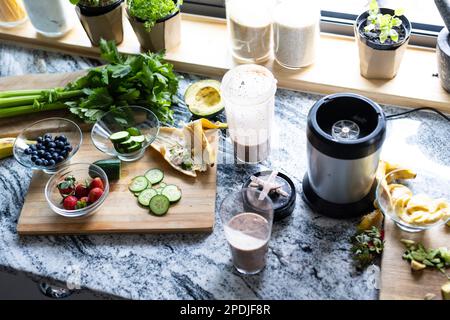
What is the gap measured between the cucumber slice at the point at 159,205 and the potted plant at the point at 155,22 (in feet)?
1.45

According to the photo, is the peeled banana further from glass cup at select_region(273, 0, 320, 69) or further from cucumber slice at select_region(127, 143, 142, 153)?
glass cup at select_region(273, 0, 320, 69)

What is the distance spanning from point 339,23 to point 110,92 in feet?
2.04

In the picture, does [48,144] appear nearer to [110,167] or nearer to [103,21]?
[110,167]

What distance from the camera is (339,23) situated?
1.47 metres

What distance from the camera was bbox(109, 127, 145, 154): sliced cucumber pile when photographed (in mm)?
1226

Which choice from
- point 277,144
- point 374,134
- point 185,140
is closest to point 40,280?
point 185,140

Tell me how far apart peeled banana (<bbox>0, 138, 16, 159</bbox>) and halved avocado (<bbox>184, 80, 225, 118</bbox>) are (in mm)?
413

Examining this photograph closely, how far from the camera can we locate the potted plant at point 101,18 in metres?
1.39

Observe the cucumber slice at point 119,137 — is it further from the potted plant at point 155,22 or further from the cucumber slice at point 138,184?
the potted plant at point 155,22

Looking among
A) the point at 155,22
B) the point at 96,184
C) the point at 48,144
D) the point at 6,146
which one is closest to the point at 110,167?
the point at 96,184

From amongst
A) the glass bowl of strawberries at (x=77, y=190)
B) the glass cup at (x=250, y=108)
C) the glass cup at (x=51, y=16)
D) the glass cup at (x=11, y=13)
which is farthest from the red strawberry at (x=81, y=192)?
the glass cup at (x=11, y=13)

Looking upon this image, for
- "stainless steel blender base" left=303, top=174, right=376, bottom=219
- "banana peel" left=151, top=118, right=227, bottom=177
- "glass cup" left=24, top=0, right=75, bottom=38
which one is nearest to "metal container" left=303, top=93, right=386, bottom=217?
"stainless steel blender base" left=303, top=174, right=376, bottom=219

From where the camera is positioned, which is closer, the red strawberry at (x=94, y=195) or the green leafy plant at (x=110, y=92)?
the red strawberry at (x=94, y=195)
